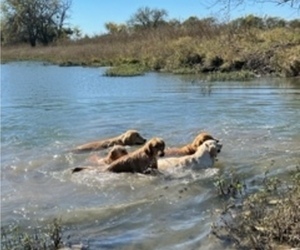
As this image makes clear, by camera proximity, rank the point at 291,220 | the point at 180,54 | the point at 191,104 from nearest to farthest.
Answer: the point at 291,220 < the point at 191,104 < the point at 180,54

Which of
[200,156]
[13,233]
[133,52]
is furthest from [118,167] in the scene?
[133,52]

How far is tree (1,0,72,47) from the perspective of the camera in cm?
8275

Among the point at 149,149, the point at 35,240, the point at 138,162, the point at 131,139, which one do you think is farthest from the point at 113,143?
the point at 35,240

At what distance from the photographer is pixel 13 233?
6688mm

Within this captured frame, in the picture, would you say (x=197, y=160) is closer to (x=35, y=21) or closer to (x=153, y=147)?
(x=153, y=147)

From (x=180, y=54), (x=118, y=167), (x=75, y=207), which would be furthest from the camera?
(x=180, y=54)

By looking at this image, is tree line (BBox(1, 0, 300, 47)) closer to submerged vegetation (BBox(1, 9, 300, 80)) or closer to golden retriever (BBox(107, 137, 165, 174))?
submerged vegetation (BBox(1, 9, 300, 80))

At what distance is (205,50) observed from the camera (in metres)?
32.9

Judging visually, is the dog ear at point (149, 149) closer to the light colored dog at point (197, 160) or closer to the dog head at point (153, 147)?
the dog head at point (153, 147)

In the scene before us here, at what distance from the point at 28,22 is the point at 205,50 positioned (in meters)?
55.8

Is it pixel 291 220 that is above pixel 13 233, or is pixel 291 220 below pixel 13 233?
above

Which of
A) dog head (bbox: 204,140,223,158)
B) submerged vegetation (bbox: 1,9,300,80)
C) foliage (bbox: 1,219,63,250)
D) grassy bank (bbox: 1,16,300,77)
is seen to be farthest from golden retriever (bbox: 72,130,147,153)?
submerged vegetation (bbox: 1,9,300,80)

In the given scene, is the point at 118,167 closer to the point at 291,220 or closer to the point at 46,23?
the point at 291,220

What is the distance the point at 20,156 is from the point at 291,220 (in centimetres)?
712
